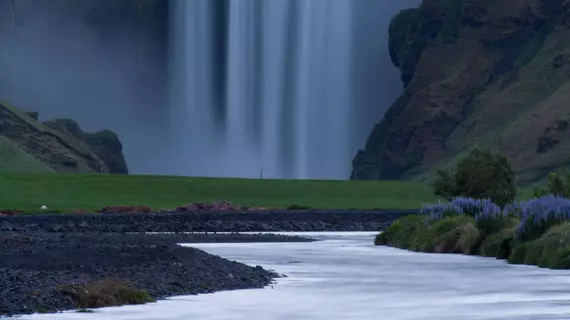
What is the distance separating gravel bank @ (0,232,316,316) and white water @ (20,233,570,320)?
0.85 metres

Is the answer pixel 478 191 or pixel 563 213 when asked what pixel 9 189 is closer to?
pixel 478 191

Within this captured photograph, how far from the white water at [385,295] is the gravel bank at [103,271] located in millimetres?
853

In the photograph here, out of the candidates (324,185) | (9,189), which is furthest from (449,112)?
(9,189)

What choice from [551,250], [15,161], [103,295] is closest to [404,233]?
[551,250]

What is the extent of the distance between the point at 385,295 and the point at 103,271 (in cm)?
638

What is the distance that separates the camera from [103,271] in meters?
30.2

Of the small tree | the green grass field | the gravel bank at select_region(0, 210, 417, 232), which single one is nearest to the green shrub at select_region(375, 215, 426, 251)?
the small tree

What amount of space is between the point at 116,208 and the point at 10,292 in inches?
2703

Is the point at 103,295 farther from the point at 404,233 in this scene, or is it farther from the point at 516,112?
the point at 516,112

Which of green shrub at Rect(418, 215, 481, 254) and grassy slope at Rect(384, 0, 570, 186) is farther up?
grassy slope at Rect(384, 0, 570, 186)

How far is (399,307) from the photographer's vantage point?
24.9 meters

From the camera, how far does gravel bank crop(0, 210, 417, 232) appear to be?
229 ft

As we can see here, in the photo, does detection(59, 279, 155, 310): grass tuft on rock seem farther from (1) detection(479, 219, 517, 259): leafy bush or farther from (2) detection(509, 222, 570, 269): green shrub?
(1) detection(479, 219, 517, 259): leafy bush

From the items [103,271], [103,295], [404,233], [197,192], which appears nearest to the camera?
[103,295]
